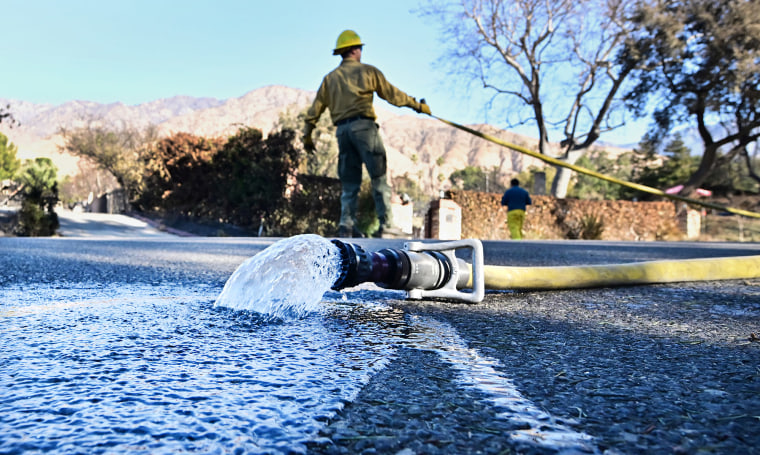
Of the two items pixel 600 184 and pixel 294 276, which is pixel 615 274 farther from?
pixel 600 184

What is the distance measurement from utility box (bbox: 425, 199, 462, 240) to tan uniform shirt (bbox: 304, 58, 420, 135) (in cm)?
1034

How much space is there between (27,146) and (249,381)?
191 meters

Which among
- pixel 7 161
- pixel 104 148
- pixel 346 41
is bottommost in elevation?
pixel 346 41

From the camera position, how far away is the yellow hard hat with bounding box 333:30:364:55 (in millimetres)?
7332

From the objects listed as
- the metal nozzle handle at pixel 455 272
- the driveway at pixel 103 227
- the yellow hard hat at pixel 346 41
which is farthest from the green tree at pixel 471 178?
the metal nozzle handle at pixel 455 272

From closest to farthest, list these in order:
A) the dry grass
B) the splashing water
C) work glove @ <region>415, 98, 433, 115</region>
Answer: the splashing water → work glove @ <region>415, 98, 433, 115</region> → the dry grass

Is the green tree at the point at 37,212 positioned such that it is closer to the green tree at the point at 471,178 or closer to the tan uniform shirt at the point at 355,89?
the tan uniform shirt at the point at 355,89

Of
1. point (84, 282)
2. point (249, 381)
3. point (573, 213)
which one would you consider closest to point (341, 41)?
point (84, 282)

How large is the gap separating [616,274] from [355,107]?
5.37 m

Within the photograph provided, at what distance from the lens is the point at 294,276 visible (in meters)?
1.68

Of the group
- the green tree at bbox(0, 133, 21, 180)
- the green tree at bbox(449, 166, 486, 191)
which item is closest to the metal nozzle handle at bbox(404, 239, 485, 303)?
the green tree at bbox(449, 166, 486, 191)

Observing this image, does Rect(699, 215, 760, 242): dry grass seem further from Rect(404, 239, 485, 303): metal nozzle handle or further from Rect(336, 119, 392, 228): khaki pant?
Rect(404, 239, 485, 303): metal nozzle handle

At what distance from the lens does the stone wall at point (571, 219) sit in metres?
19.2

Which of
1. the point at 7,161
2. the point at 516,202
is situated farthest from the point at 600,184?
the point at 7,161
